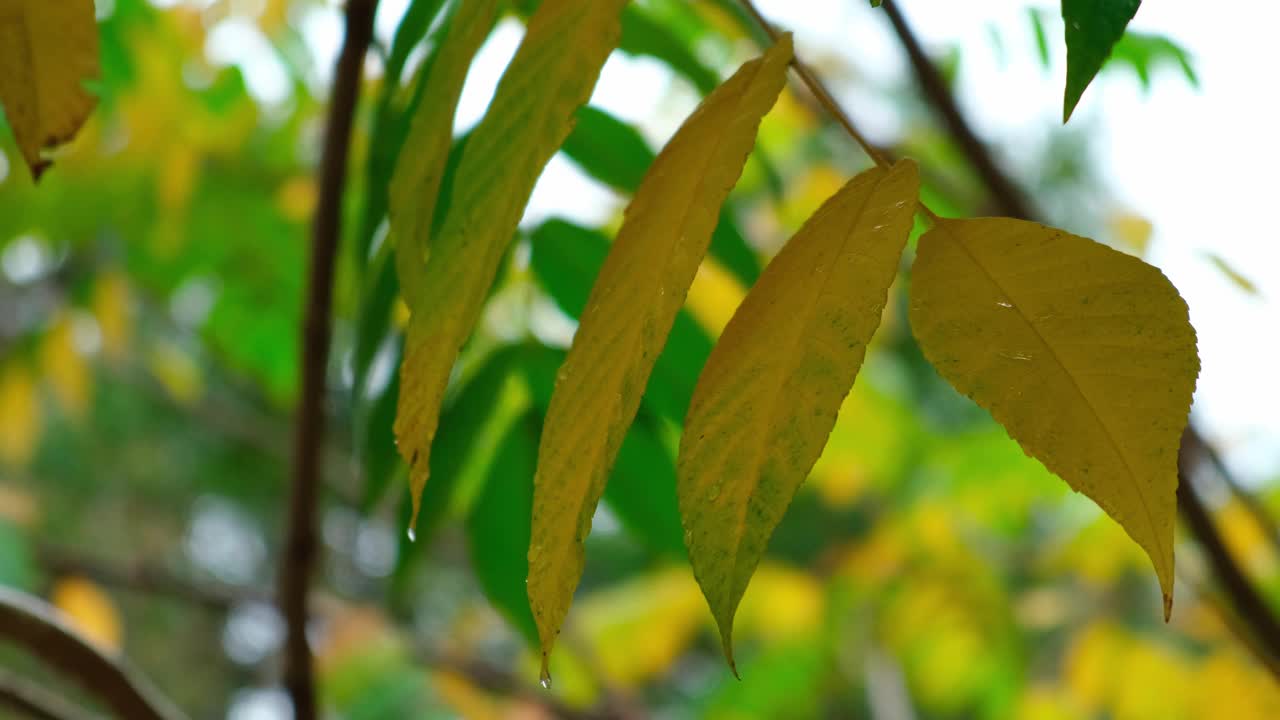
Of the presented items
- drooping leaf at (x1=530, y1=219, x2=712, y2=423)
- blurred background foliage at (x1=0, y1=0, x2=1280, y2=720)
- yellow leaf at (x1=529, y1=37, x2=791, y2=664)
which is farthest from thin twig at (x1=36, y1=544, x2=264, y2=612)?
yellow leaf at (x1=529, y1=37, x2=791, y2=664)

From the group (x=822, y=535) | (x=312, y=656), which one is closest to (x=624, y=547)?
(x=822, y=535)

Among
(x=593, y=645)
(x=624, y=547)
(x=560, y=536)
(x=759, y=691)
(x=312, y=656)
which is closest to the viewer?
(x=560, y=536)

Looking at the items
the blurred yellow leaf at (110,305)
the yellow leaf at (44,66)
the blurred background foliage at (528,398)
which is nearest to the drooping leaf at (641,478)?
the blurred background foliage at (528,398)

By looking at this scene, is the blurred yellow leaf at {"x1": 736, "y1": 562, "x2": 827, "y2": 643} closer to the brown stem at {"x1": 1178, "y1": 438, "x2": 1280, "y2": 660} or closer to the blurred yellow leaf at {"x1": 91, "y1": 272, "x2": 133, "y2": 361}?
the blurred yellow leaf at {"x1": 91, "y1": 272, "x2": 133, "y2": 361}

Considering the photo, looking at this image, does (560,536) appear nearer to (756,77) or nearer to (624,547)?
(756,77)

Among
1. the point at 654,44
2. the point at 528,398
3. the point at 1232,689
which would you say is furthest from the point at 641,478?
the point at 1232,689

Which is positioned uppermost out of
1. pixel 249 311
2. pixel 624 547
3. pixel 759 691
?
pixel 249 311
